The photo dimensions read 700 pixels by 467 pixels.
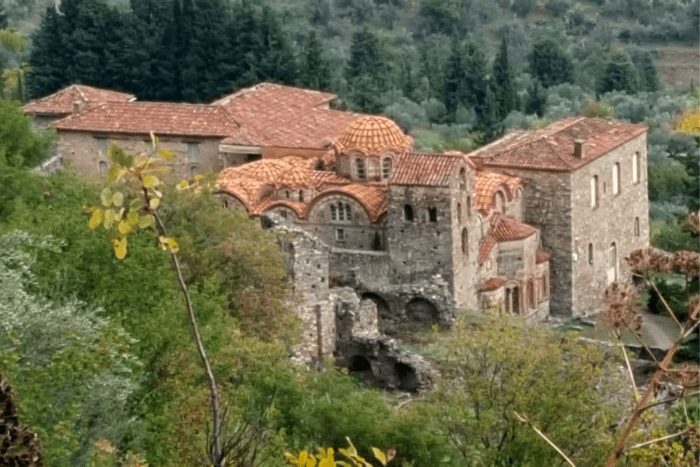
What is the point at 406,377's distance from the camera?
40062 mm

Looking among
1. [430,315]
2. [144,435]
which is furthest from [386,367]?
[144,435]

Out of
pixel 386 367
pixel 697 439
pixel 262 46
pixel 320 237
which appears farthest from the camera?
pixel 262 46

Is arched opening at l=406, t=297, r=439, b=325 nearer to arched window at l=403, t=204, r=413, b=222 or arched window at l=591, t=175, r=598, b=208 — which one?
arched window at l=403, t=204, r=413, b=222

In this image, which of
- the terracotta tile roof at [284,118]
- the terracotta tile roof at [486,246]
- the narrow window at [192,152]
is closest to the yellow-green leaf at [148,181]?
the terracotta tile roof at [486,246]

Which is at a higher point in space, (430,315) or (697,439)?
(697,439)

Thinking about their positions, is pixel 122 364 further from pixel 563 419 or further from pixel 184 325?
pixel 563 419

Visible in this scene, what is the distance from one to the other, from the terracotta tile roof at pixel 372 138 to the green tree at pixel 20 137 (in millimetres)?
6205

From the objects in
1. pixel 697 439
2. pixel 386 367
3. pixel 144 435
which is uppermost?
pixel 697 439

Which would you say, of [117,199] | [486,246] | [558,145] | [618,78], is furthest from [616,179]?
[117,199]

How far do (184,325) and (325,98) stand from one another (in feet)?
78.0

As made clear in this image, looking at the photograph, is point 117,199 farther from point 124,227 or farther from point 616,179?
point 616,179

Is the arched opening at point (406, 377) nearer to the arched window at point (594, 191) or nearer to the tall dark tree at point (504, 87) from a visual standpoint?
the arched window at point (594, 191)

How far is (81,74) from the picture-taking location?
6519 centimetres

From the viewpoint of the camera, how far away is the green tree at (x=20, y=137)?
43250 millimetres
